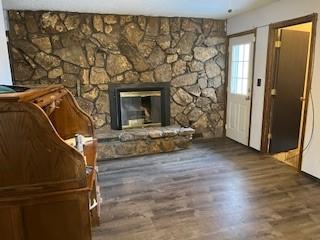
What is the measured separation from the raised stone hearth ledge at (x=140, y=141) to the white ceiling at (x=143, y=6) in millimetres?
1963

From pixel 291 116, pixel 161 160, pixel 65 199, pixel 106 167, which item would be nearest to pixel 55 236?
pixel 65 199

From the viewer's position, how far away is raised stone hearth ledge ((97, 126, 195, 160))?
162 inches

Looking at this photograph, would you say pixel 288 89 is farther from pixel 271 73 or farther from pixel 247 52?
pixel 247 52

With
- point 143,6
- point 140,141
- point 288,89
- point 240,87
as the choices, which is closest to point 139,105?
point 140,141

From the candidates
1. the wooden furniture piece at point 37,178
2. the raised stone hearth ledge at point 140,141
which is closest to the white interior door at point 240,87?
the raised stone hearth ledge at point 140,141

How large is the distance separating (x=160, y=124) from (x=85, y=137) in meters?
2.40

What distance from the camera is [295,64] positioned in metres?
3.96

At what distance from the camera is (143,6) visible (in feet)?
12.2

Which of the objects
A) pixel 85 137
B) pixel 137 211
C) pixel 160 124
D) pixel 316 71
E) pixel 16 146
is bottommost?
pixel 137 211

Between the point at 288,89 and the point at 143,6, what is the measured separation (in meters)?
2.61

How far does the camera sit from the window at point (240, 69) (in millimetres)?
4434

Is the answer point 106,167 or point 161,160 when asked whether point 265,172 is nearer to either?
point 161,160

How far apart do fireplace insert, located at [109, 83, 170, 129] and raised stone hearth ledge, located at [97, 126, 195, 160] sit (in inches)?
10.1

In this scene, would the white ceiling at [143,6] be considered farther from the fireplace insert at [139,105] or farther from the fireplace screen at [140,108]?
the fireplace screen at [140,108]
